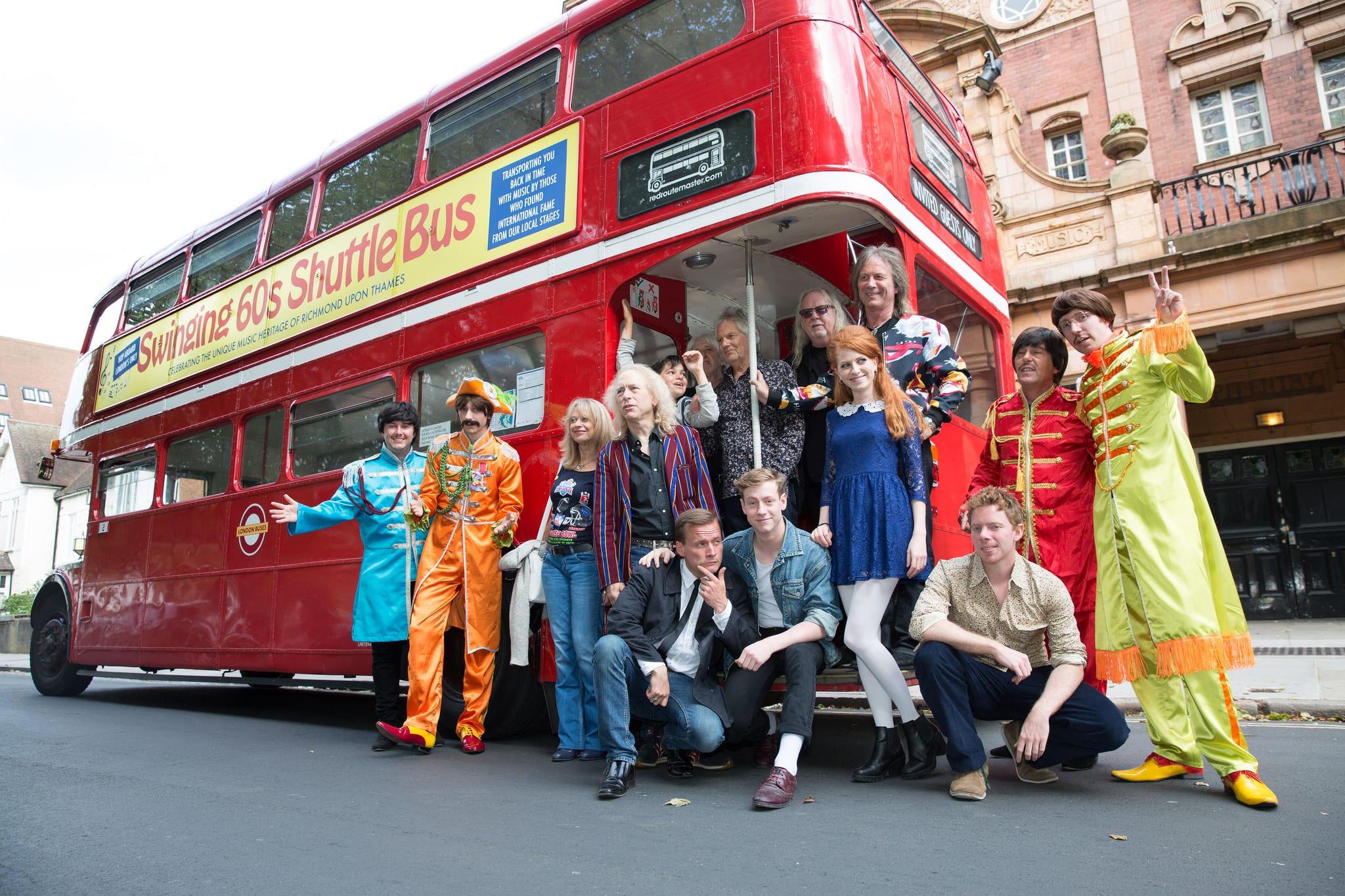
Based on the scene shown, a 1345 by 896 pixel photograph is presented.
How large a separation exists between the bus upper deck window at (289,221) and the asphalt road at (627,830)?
407cm

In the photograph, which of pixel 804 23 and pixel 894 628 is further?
pixel 804 23

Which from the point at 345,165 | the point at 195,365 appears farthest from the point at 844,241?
the point at 195,365

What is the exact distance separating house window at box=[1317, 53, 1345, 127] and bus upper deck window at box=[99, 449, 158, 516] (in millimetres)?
16189

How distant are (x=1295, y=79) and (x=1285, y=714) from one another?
1176 centimetres

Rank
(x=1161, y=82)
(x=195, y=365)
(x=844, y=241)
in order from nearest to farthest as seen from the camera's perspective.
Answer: (x=844, y=241), (x=195, y=365), (x=1161, y=82)

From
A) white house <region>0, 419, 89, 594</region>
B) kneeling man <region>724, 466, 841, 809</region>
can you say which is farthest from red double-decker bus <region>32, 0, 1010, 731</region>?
white house <region>0, 419, 89, 594</region>

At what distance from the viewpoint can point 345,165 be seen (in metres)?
6.77

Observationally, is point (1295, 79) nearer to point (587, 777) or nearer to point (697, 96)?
point (697, 96)

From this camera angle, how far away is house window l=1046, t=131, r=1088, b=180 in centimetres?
1499

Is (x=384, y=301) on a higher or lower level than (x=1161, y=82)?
lower

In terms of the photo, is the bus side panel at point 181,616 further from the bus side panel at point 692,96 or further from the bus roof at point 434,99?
the bus side panel at point 692,96

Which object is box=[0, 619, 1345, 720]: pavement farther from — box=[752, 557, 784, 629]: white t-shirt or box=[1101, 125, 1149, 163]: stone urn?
box=[1101, 125, 1149, 163]: stone urn

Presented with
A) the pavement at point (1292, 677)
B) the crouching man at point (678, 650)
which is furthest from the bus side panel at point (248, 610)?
the crouching man at point (678, 650)

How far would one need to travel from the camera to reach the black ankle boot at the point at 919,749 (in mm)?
3852
